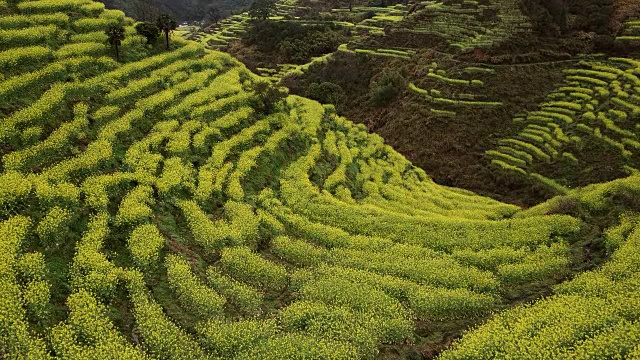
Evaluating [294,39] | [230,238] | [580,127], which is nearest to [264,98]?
[230,238]

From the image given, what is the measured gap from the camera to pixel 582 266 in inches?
980

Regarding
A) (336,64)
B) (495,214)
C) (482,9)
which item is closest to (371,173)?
(495,214)

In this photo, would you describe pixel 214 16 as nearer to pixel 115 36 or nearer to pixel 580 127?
pixel 115 36

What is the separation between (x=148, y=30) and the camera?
119 feet

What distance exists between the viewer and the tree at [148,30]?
1425 inches

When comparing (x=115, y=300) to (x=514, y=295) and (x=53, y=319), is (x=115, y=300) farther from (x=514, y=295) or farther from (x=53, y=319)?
(x=514, y=295)

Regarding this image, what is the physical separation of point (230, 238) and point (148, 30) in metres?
21.5

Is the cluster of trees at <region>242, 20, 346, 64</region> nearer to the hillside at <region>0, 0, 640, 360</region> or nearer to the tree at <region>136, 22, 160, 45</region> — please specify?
the hillside at <region>0, 0, 640, 360</region>

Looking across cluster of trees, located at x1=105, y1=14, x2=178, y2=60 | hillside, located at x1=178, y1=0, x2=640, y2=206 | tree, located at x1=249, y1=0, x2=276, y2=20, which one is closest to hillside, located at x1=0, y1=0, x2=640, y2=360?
cluster of trees, located at x1=105, y1=14, x2=178, y2=60

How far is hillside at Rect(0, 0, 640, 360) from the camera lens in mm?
18422

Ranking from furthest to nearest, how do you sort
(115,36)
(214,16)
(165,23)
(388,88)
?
(214,16), (388,88), (165,23), (115,36)

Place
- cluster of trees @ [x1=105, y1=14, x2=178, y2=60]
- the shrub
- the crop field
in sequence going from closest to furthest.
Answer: cluster of trees @ [x1=105, y1=14, x2=178, y2=60] < the crop field < the shrub

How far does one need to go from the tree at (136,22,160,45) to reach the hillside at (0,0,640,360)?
128 centimetres

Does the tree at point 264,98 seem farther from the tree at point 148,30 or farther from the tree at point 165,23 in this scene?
the tree at point 148,30
